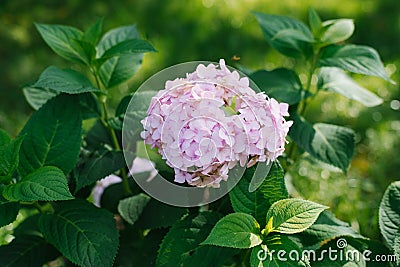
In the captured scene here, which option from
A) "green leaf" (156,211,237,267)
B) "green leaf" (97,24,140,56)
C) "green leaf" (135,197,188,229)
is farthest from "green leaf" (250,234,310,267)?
"green leaf" (97,24,140,56)

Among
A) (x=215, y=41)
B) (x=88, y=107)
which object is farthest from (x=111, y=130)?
(x=215, y=41)

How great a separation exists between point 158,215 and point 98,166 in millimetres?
173

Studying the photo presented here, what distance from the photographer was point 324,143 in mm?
1506

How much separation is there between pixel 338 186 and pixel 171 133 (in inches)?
53.8

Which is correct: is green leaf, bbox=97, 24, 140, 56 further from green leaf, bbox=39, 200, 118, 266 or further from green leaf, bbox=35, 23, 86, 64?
green leaf, bbox=39, 200, 118, 266

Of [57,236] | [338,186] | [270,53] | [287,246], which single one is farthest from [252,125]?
[270,53]

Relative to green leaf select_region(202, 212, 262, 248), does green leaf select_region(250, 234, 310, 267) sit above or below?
below

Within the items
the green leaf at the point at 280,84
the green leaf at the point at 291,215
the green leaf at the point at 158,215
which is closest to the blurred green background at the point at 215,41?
the green leaf at the point at 280,84

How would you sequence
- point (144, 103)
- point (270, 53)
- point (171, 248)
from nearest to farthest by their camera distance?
1. point (171, 248)
2. point (144, 103)
3. point (270, 53)

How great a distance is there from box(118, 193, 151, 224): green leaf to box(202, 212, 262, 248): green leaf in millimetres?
346

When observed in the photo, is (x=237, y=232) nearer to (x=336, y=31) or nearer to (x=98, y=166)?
(x=98, y=166)

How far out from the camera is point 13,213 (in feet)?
4.05

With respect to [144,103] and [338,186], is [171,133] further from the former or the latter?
[338,186]

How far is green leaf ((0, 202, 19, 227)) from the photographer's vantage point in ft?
4.01
